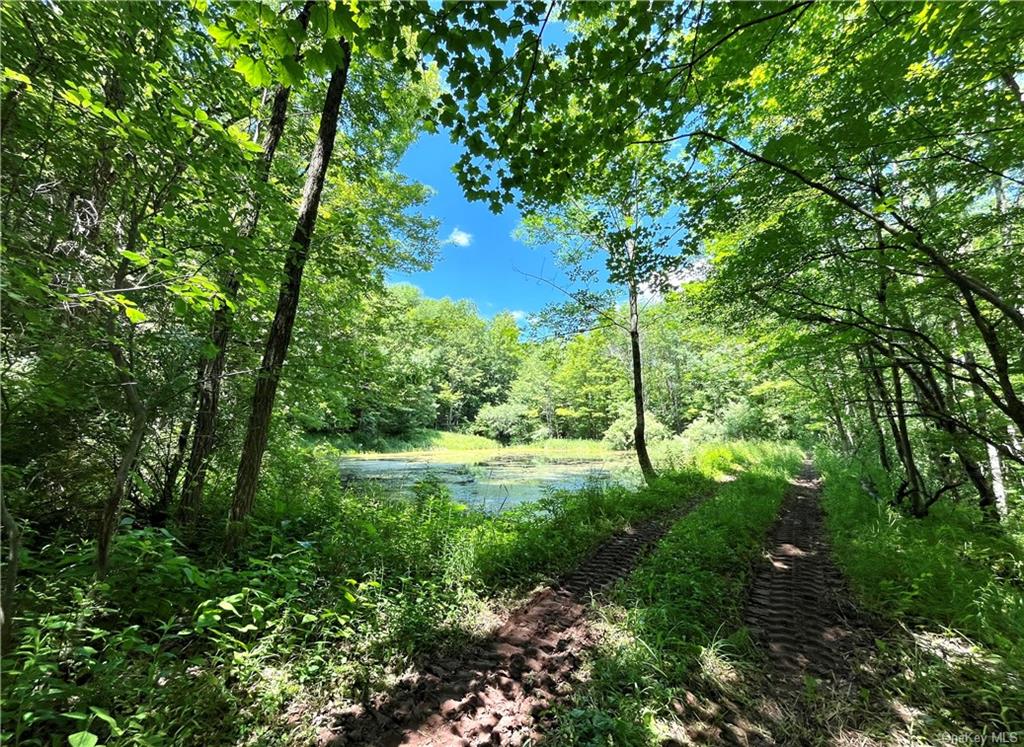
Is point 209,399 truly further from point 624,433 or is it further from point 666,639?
point 624,433

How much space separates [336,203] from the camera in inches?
276

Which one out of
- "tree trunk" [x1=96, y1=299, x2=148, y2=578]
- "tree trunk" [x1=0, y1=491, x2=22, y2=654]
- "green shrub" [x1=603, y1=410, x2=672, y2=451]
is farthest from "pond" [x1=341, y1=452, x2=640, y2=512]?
"green shrub" [x1=603, y1=410, x2=672, y2=451]

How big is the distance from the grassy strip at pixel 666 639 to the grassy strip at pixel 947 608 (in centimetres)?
100

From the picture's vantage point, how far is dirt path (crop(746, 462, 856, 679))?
281 centimetres

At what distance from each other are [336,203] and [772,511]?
10.0 meters

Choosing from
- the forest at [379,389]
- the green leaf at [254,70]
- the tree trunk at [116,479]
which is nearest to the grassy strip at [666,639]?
the forest at [379,389]

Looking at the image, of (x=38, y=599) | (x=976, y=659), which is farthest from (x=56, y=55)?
(x=976, y=659)

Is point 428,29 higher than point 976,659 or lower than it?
higher

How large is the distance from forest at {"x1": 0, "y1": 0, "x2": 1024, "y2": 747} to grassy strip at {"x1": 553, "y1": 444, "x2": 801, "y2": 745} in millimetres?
29

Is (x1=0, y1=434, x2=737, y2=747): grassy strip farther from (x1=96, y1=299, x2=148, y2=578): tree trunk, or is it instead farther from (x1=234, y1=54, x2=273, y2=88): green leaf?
(x1=234, y1=54, x2=273, y2=88): green leaf

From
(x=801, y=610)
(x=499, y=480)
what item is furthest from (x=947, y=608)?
(x=499, y=480)

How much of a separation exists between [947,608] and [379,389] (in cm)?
661

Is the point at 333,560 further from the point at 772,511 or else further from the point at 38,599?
the point at 772,511

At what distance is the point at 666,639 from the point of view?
2869 mm
